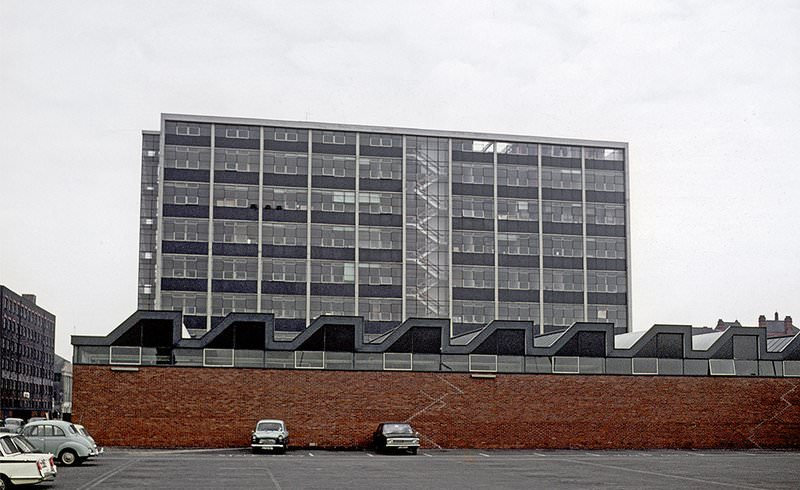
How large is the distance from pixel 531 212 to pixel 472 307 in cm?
1076

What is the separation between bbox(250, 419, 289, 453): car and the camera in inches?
1845

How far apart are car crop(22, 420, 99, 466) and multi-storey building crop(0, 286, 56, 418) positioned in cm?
9372

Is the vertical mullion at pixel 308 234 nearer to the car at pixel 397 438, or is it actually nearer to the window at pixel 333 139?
the window at pixel 333 139

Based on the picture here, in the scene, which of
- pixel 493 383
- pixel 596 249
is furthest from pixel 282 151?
pixel 493 383

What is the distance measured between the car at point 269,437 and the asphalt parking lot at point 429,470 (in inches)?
33.0

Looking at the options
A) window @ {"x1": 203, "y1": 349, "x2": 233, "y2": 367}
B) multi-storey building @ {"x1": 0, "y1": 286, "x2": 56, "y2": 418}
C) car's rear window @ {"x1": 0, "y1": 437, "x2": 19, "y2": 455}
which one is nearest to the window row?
window @ {"x1": 203, "y1": 349, "x2": 233, "y2": 367}

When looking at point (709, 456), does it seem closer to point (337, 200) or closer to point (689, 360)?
point (689, 360)

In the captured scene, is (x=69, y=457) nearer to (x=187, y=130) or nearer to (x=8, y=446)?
(x=8, y=446)

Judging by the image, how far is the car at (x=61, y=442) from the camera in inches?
1507

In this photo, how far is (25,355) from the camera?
14188cm

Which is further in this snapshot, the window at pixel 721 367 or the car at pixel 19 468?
the window at pixel 721 367

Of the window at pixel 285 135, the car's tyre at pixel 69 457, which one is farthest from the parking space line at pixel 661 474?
the window at pixel 285 135

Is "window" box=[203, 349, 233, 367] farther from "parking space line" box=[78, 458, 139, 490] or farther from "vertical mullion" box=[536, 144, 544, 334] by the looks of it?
"vertical mullion" box=[536, 144, 544, 334]

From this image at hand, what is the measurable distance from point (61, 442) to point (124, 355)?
12738 millimetres
